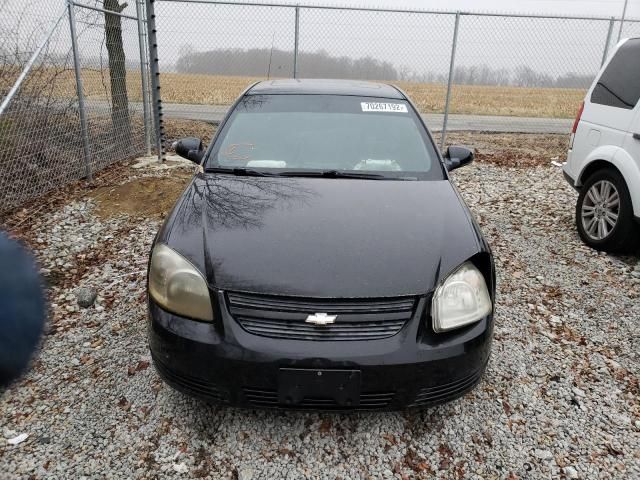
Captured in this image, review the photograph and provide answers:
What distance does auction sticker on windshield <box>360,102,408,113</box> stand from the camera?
12.4ft

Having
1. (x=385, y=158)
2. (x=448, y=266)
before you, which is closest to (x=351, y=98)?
(x=385, y=158)

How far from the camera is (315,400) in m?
2.11

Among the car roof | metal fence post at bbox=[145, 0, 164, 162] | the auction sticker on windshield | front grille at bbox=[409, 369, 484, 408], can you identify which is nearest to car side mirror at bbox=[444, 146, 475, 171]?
the auction sticker on windshield

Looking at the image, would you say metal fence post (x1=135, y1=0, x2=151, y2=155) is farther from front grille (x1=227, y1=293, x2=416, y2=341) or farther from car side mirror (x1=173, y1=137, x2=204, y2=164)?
front grille (x1=227, y1=293, x2=416, y2=341)

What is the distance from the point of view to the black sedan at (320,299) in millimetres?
2096

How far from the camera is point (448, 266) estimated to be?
2330 millimetres

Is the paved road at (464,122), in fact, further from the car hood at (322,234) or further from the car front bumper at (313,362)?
the car front bumper at (313,362)

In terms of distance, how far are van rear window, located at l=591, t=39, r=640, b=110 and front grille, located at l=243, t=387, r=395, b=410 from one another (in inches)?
150

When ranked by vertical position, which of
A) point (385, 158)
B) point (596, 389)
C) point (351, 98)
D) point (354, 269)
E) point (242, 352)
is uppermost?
point (351, 98)

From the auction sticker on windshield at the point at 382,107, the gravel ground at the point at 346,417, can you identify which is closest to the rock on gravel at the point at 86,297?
the gravel ground at the point at 346,417

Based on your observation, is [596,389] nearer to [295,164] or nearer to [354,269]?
[354,269]

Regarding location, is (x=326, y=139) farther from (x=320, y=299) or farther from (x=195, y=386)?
(x=195, y=386)

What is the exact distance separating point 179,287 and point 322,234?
733mm

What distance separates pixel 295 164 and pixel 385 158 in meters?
0.62
